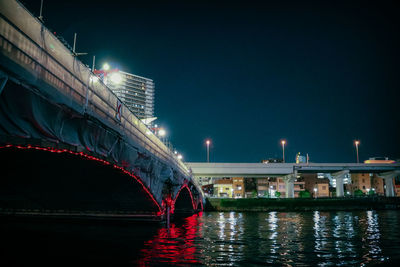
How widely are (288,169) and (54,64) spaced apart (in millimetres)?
82191

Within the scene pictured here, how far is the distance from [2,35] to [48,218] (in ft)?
106

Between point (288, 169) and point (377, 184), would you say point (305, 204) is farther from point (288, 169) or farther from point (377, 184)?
point (377, 184)

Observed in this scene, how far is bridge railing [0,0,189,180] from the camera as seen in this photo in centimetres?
965

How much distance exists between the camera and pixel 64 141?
1220cm

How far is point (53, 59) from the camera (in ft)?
38.6

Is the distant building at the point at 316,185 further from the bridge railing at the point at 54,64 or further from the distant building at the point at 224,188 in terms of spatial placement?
the bridge railing at the point at 54,64

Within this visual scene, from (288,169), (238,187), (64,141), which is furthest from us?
(238,187)

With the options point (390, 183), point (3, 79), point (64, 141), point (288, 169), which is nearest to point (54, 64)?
point (64, 141)

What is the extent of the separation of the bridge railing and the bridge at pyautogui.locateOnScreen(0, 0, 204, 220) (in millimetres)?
36

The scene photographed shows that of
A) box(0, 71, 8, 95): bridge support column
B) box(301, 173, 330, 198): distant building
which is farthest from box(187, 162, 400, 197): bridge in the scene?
box(0, 71, 8, 95): bridge support column

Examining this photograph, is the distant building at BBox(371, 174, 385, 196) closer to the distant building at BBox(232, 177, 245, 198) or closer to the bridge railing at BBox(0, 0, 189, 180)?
the distant building at BBox(232, 177, 245, 198)

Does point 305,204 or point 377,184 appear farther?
point 377,184

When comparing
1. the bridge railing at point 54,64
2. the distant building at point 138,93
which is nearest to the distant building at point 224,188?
the distant building at point 138,93

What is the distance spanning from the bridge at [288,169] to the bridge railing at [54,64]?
6395cm
